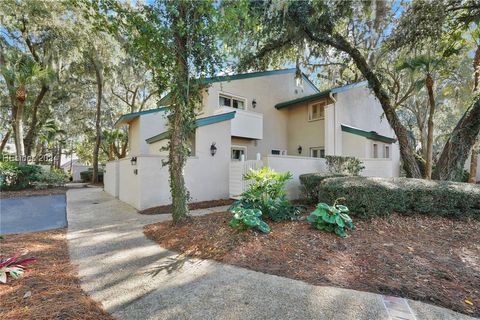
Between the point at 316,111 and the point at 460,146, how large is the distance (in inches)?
279

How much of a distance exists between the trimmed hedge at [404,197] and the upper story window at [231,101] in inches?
310

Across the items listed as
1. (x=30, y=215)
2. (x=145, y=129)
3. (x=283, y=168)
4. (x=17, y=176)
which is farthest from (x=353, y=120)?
(x=17, y=176)

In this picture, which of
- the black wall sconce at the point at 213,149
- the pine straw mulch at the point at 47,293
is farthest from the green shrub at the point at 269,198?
the black wall sconce at the point at 213,149

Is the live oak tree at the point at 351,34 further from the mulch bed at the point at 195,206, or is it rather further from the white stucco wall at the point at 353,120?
the mulch bed at the point at 195,206

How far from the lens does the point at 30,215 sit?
7125 millimetres

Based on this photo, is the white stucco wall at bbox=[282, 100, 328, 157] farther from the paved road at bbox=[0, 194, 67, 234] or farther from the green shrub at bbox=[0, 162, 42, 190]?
the green shrub at bbox=[0, 162, 42, 190]

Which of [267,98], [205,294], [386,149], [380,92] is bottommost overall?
[205,294]

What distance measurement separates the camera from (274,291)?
9.65 feet

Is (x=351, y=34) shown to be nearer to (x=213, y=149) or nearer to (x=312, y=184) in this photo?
(x=312, y=184)

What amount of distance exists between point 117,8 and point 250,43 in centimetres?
605

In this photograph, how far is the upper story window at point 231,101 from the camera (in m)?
12.1

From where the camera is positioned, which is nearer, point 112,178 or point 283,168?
point 283,168

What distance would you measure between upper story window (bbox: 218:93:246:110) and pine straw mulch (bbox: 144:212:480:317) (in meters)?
7.87

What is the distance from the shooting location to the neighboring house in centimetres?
884
